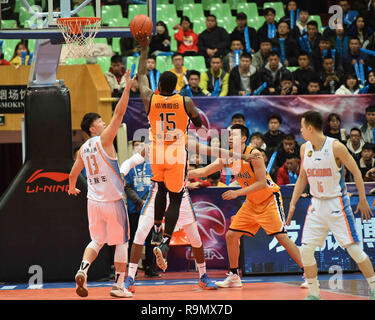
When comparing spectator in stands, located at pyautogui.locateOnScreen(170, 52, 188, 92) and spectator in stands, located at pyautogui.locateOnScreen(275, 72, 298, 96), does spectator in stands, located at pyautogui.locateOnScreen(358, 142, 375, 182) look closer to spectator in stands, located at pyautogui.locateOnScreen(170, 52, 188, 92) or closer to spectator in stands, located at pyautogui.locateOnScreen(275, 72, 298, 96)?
spectator in stands, located at pyautogui.locateOnScreen(275, 72, 298, 96)

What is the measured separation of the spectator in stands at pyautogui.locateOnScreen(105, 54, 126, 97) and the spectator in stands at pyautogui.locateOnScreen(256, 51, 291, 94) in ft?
8.45

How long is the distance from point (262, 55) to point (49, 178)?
5.95 m

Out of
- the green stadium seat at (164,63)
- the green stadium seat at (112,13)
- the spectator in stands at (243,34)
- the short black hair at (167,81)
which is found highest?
the green stadium seat at (112,13)

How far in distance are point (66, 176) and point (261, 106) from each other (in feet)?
12.5

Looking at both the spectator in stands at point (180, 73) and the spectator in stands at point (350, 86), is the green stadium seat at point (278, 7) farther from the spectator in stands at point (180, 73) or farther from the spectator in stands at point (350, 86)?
the spectator in stands at point (180, 73)

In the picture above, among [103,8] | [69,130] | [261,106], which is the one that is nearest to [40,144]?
[69,130]

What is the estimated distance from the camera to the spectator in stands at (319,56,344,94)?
45.6ft

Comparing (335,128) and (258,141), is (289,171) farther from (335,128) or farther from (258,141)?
(335,128)

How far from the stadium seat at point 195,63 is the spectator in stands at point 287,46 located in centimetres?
157

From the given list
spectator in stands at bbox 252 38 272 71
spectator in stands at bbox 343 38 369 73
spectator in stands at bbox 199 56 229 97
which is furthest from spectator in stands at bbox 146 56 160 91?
spectator in stands at bbox 343 38 369 73

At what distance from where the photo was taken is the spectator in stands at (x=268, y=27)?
623 inches

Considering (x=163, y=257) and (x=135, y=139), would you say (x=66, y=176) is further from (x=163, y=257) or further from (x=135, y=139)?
(x=163, y=257)

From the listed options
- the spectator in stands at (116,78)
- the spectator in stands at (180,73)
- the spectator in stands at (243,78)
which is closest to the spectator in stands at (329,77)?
the spectator in stands at (243,78)

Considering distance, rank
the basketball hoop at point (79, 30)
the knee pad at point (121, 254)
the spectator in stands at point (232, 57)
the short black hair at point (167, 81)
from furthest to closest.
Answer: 1. the spectator in stands at point (232, 57)
2. the basketball hoop at point (79, 30)
3. the knee pad at point (121, 254)
4. the short black hair at point (167, 81)
